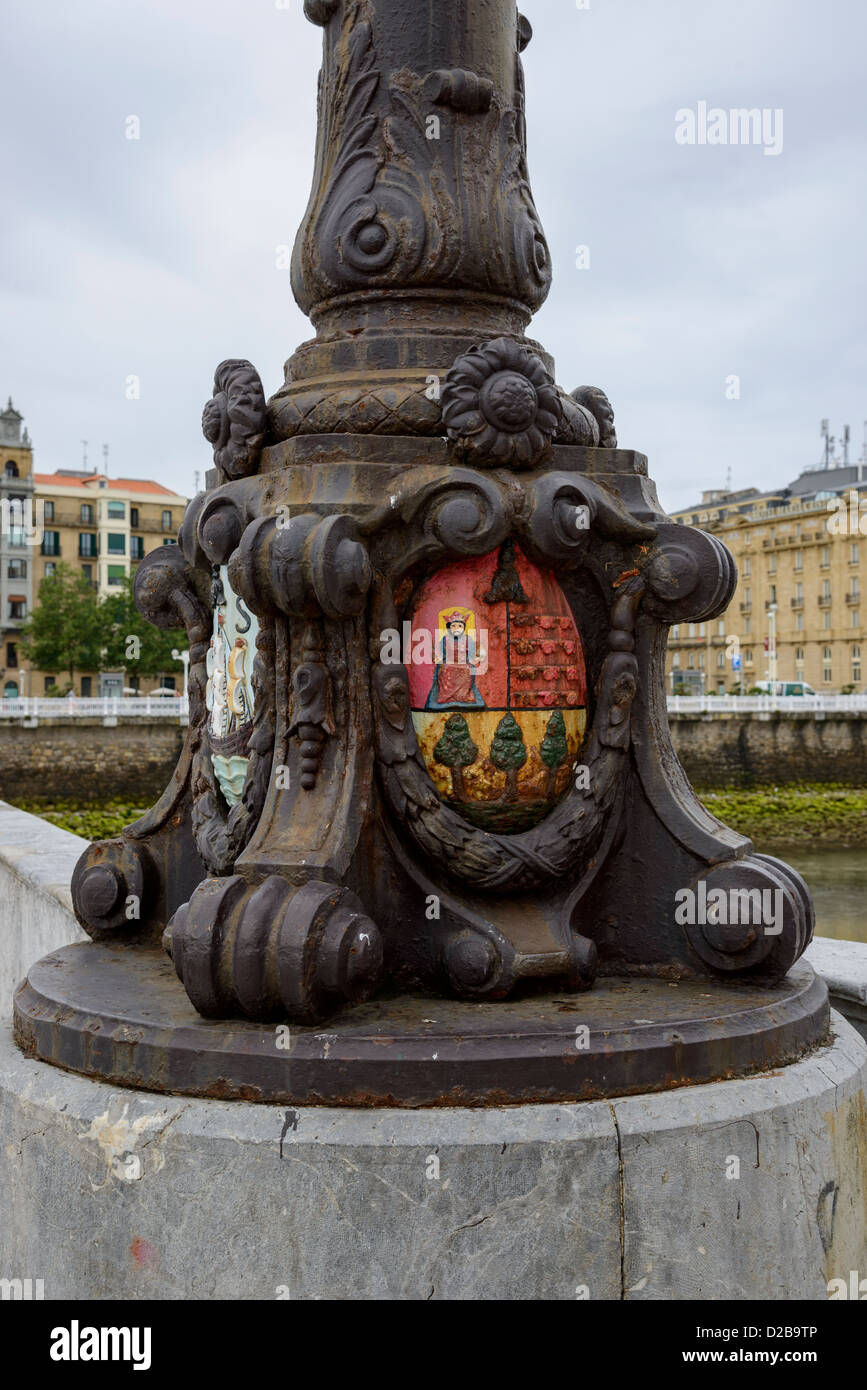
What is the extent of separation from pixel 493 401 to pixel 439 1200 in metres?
2.05

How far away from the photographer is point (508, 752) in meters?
3.79

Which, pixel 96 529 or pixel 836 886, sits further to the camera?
pixel 96 529

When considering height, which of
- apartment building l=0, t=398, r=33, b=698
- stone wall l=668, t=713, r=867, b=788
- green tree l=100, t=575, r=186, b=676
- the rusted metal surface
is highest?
apartment building l=0, t=398, r=33, b=698

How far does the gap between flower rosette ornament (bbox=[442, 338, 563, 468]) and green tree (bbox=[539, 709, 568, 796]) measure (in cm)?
75

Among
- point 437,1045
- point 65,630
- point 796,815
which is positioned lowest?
point 796,815

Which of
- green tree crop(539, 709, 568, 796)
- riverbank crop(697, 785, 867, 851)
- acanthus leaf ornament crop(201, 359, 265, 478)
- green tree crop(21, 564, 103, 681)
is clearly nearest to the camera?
green tree crop(539, 709, 568, 796)

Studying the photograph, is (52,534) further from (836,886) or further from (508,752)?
(508,752)

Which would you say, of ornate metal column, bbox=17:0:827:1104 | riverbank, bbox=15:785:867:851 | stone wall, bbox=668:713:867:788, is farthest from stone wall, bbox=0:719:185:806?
ornate metal column, bbox=17:0:827:1104

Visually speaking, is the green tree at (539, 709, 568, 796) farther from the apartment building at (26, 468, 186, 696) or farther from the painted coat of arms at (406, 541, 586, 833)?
the apartment building at (26, 468, 186, 696)

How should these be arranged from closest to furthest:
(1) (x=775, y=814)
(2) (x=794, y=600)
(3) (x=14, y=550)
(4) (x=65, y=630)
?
(1) (x=775, y=814), (4) (x=65, y=630), (3) (x=14, y=550), (2) (x=794, y=600)

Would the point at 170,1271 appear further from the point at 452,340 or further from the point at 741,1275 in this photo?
the point at 452,340

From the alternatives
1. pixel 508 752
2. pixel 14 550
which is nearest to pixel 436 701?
pixel 508 752

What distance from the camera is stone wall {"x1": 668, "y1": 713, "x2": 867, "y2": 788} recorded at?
132ft

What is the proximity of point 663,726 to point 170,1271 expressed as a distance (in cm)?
203
